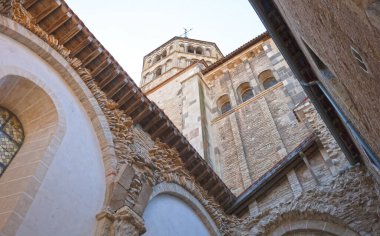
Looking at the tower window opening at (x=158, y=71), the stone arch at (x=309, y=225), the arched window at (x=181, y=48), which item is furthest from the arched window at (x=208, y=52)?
the stone arch at (x=309, y=225)

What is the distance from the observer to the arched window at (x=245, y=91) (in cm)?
1781

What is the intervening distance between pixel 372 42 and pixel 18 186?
4.19m

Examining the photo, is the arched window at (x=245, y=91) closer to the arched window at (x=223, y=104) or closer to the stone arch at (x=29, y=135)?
the arched window at (x=223, y=104)

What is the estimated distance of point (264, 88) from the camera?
17438 millimetres

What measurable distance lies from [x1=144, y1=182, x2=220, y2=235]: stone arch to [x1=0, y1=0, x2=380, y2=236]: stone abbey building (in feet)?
0.09

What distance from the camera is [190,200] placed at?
773 cm

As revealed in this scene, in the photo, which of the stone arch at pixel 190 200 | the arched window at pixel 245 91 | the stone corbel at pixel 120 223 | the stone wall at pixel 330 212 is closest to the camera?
the stone corbel at pixel 120 223

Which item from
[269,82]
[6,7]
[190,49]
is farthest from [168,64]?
[6,7]

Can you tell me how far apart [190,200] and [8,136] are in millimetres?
3894

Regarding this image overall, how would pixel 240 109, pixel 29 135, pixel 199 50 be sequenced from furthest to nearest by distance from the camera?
pixel 199 50, pixel 240 109, pixel 29 135

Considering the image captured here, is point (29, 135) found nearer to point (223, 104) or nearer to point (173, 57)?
point (223, 104)

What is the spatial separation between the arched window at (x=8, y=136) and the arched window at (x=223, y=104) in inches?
514

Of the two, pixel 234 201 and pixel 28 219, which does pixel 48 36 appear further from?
pixel 234 201

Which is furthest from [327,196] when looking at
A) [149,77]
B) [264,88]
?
[149,77]
